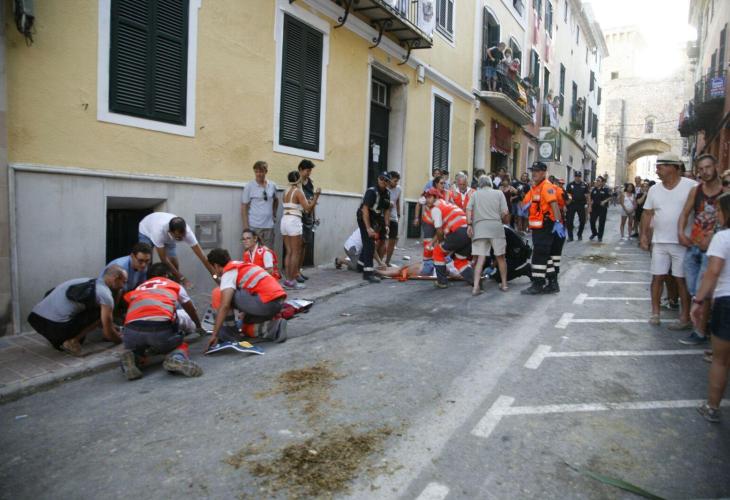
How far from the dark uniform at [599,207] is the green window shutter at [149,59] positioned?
40.8ft

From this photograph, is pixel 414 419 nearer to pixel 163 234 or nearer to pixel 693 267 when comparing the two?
pixel 693 267

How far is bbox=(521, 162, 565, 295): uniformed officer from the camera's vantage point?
7.49 m

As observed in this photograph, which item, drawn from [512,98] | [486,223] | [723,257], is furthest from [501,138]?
[723,257]

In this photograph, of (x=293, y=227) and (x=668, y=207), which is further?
Answer: (x=293, y=227)

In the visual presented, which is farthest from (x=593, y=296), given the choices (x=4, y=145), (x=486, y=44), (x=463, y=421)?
(x=486, y=44)

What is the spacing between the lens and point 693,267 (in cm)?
576

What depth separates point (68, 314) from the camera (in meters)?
5.00

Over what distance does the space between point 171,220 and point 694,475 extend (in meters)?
5.33

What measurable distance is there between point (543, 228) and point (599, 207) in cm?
991

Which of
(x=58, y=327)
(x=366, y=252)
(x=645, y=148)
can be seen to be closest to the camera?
(x=58, y=327)

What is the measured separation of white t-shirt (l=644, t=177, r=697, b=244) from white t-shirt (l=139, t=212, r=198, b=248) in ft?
17.0

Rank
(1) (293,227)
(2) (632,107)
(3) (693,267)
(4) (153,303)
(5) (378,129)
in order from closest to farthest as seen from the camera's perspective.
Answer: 1. (4) (153,303)
2. (3) (693,267)
3. (1) (293,227)
4. (5) (378,129)
5. (2) (632,107)

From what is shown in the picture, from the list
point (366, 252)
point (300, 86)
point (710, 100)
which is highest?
point (710, 100)

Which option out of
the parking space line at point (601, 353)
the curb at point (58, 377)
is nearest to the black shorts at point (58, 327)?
the curb at point (58, 377)
